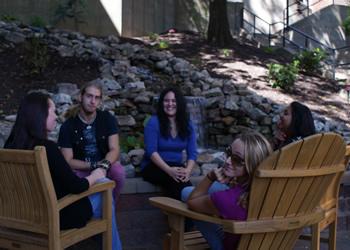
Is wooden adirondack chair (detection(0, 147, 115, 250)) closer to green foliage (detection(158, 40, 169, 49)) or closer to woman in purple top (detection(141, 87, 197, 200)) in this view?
woman in purple top (detection(141, 87, 197, 200))

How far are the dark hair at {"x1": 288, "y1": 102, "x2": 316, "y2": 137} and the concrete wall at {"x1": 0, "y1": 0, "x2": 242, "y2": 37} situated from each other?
33.3ft

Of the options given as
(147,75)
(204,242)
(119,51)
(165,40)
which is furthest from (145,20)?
(204,242)

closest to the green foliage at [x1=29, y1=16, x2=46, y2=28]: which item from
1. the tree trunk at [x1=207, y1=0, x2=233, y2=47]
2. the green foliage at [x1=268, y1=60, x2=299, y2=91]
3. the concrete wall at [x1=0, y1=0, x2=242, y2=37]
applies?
the concrete wall at [x1=0, y1=0, x2=242, y2=37]

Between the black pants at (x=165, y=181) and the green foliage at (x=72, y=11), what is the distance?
387 inches

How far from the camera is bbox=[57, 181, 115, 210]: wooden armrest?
3352mm

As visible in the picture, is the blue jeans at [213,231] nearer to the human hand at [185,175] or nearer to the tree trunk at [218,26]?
the human hand at [185,175]

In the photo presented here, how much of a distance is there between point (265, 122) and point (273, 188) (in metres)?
5.73

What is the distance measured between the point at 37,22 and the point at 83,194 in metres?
9.95

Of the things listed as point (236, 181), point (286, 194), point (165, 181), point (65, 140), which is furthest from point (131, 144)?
point (286, 194)

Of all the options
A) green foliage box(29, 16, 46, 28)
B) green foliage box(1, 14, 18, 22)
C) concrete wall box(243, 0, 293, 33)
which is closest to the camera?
green foliage box(1, 14, 18, 22)

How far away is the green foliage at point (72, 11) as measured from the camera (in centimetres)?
1380

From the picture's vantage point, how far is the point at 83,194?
3.51 m

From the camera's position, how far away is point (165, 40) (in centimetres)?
1418

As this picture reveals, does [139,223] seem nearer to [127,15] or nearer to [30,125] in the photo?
[30,125]
